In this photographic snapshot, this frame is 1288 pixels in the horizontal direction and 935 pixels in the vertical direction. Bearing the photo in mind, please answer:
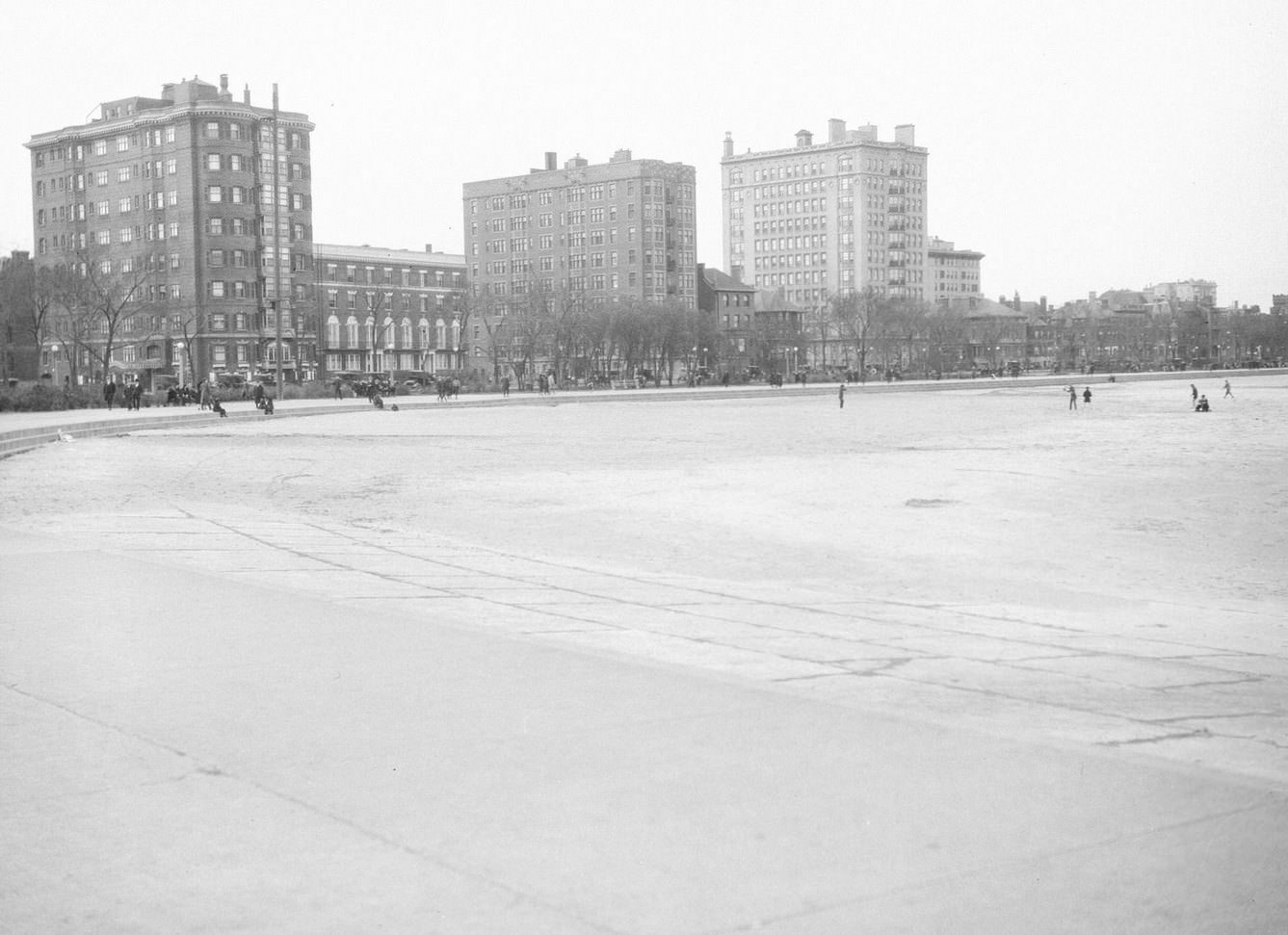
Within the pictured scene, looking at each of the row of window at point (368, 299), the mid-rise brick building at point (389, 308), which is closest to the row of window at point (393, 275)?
the mid-rise brick building at point (389, 308)

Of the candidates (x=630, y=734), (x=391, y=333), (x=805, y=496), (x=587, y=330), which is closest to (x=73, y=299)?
(x=587, y=330)

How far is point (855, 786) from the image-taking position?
16.8 ft

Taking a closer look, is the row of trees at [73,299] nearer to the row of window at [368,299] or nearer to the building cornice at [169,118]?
the building cornice at [169,118]

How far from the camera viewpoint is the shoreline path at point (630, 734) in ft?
13.9

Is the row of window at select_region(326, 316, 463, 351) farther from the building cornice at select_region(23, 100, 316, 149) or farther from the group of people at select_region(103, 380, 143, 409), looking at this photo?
the group of people at select_region(103, 380, 143, 409)

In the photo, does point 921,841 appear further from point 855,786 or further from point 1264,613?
point 1264,613

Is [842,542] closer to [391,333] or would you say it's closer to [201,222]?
[201,222]

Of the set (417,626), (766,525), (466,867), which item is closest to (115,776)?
(466,867)

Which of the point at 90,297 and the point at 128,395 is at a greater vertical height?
the point at 90,297

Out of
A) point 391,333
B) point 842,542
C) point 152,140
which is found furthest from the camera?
point 391,333

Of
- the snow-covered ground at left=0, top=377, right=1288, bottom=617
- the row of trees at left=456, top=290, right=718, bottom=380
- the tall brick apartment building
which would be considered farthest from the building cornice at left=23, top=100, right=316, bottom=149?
the snow-covered ground at left=0, top=377, right=1288, bottom=617

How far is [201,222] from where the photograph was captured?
4747 inches

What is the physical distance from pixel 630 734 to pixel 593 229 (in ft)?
571

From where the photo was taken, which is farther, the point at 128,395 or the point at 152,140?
the point at 152,140
